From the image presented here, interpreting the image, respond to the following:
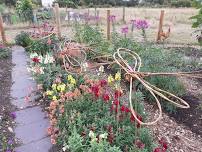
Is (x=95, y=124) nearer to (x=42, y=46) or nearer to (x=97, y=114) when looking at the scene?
(x=97, y=114)

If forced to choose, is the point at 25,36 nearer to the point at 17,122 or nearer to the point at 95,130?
the point at 17,122

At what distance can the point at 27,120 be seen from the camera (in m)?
3.84

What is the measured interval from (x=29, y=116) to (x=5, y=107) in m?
0.49

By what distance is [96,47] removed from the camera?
20.2 feet

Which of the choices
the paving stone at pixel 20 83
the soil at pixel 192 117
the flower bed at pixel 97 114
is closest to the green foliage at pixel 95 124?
the flower bed at pixel 97 114

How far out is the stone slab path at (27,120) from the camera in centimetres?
329

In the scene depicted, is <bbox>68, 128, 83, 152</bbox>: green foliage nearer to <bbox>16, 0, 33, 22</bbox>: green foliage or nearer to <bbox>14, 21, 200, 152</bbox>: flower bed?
<bbox>14, 21, 200, 152</bbox>: flower bed

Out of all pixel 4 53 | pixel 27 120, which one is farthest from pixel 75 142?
pixel 4 53

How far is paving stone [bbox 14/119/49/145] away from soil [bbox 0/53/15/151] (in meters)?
0.10

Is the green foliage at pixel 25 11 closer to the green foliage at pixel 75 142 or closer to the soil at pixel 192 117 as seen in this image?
the soil at pixel 192 117

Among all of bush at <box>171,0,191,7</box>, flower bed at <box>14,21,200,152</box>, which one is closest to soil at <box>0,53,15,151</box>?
flower bed at <box>14,21,200,152</box>

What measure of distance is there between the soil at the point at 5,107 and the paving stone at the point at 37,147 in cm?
23

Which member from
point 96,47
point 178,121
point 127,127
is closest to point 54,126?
point 127,127

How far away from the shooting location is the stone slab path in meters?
3.29
